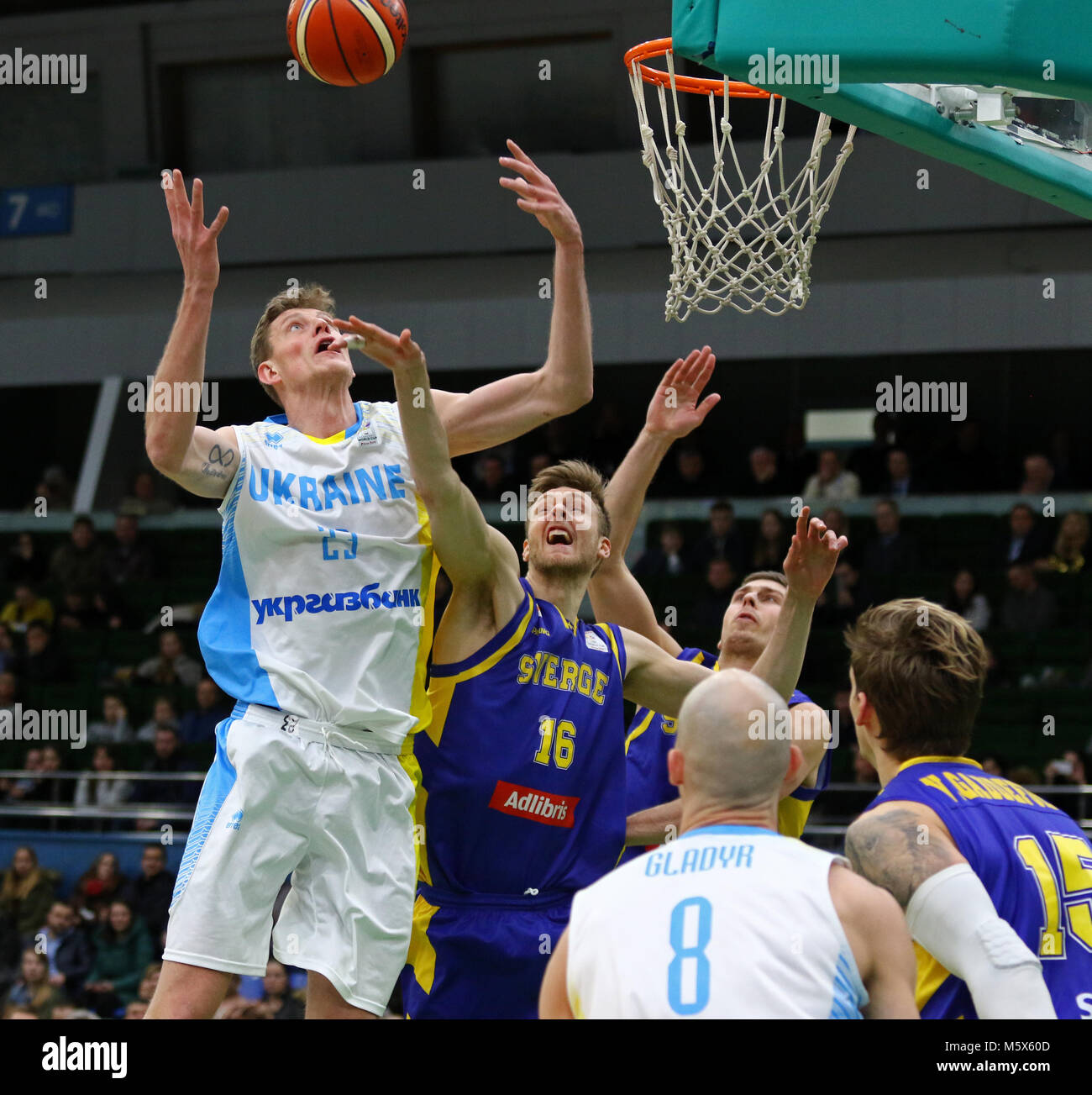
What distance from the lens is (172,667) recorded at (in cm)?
1347

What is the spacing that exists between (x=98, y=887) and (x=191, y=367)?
770 centimetres

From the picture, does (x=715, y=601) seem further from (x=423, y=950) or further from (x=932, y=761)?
(x=932, y=761)

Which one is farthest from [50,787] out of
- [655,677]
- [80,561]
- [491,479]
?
[655,677]

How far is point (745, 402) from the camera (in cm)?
1792

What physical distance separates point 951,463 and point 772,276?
869cm

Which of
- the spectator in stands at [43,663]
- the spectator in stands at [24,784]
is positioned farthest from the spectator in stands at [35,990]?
the spectator in stands at [43,663]

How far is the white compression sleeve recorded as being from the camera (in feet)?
9.54

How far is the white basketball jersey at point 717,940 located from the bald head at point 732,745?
98 mm

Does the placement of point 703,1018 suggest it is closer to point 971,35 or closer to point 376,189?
point 971,35

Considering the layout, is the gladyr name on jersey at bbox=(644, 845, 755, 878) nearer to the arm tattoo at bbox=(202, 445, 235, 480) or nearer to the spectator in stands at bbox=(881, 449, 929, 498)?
the arm tattoo at bbox=(202, 445, 235, 480)

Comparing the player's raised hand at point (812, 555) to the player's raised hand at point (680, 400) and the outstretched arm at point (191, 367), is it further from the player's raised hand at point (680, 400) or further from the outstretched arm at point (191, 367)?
the outstretched arm at point (191, 367)

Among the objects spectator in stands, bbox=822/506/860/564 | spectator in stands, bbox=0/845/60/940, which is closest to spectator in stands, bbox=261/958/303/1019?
spectator in stands, bbox=0/845/60/940

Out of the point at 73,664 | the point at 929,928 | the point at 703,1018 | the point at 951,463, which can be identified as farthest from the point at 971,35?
the point at 73,664

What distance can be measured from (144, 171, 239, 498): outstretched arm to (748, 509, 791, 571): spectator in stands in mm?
8774
